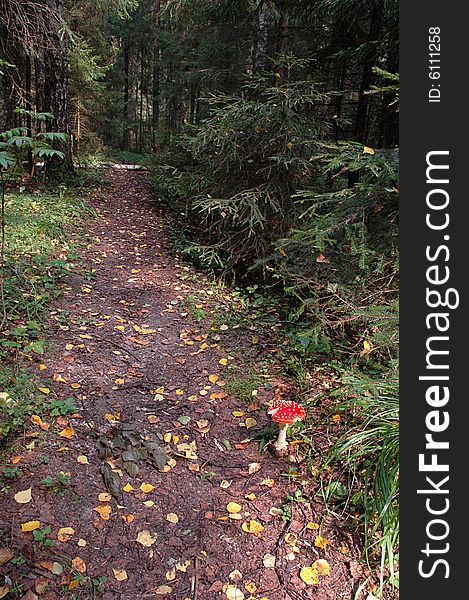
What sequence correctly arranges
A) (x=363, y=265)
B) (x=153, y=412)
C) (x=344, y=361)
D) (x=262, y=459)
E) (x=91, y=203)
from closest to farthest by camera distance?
(x=363, y=265), (x=262, y=459), (x=153, y=412), (x=344, y=361), (x=91, y=203)

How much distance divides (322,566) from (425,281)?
1786 mm

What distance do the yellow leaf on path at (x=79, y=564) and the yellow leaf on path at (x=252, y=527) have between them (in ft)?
3.15

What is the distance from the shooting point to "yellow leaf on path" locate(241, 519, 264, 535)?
2.55m

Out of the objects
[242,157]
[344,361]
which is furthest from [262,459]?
[242,157]

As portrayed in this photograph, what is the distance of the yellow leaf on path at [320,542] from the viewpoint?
8.16 ft

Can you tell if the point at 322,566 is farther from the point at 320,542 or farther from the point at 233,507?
the point at 233,507

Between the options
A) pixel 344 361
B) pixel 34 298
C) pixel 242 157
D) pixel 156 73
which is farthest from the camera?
pixel 156 73

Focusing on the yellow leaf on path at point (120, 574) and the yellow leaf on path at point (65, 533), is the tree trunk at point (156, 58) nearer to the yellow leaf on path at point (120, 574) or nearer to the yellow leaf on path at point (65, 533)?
the yellow leaf on path at point (65, 533)

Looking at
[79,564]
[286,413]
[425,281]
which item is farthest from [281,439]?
[425,281]

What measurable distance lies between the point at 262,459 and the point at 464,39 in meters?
2.94

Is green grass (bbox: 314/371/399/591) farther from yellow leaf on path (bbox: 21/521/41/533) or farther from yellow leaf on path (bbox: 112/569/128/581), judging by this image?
yellow leaf on path (bbox: 21/521/41/533)

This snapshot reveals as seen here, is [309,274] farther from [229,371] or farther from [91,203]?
[91,203]

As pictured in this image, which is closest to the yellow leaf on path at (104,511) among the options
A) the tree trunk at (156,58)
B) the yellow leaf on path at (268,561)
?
the yellow leaf on path at (268,561)

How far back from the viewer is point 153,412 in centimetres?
350
